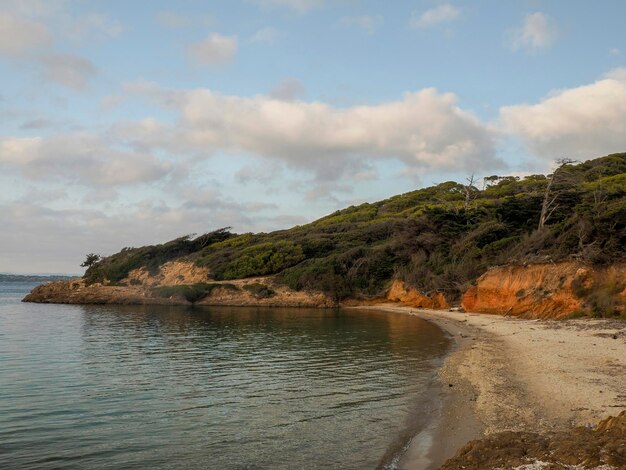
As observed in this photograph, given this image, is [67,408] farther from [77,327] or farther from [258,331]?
[77,327]

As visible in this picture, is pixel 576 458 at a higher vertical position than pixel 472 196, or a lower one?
lower

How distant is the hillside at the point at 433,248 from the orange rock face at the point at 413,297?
2.04 ft

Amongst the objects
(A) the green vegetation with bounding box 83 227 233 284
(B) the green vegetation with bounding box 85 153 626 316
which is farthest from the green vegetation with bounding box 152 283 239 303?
(A) the green vegetation with bounding box 83 227 233 284

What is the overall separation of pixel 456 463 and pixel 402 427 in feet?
15.5

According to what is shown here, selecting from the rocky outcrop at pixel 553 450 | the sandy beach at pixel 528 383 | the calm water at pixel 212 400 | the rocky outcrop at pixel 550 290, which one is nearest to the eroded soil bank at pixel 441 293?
the rocky outcrop at pixel 550 290

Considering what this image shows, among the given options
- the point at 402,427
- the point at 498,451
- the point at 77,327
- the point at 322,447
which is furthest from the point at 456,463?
the point at 77,327

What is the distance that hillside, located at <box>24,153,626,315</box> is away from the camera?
38.2 metres

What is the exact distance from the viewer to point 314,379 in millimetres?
18469

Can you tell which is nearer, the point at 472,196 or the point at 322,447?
the point at 322,447

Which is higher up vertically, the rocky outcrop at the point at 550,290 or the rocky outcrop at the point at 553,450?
the rocky outcrop at the point at 550,290

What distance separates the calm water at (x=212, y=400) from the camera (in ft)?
34.5

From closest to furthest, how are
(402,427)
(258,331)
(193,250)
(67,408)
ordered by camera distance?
(402,427)
(67,408)
(258,331)
(193,250)

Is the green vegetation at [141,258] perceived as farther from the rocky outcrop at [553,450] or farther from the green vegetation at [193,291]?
the rocky outcrop at [553,450]

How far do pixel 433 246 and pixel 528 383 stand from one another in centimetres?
4549
